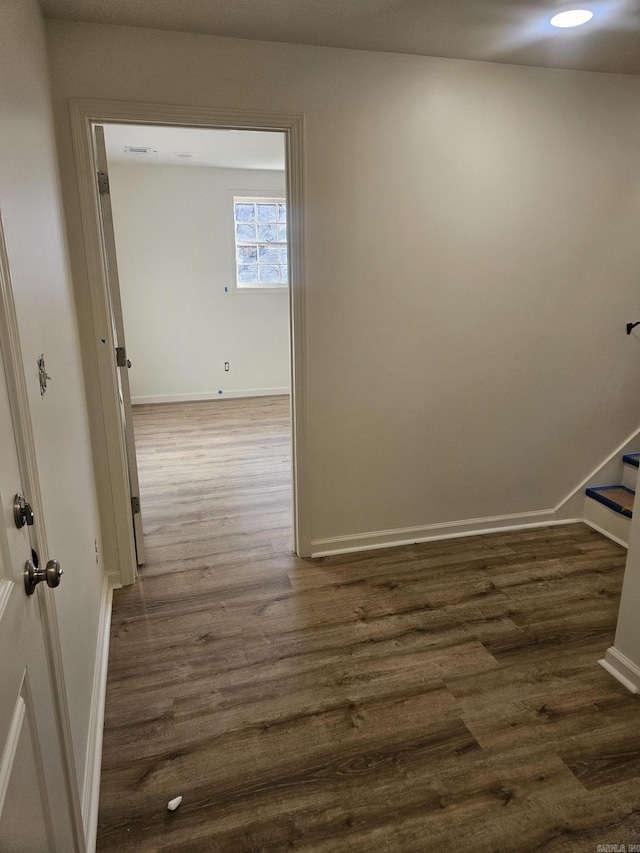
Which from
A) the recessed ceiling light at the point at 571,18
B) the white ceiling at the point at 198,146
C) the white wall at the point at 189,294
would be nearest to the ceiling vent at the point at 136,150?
the white ceiling at the point at 198,146

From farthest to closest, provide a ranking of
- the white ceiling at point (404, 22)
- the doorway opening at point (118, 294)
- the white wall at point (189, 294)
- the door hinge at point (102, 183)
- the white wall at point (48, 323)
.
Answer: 1. the white wall at point (189, 294)
2. the door hinge at point (102, 183)
3. the doorway opening at point (118, 294)
4. the white ceiling at point (404, 22)
5. the white wall at point (48, 323)

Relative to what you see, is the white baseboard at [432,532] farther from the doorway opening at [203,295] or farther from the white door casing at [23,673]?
the white door casing at [23,673]

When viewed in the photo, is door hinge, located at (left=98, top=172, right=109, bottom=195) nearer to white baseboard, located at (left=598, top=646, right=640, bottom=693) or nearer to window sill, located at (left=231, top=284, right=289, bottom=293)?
white baseboard, located at (left=598, top=646, right=640, bottom=693)

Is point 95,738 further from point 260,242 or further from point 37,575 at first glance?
point 260,242

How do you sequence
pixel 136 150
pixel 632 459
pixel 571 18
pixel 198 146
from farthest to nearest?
pixel 136 150, pixel 198 146, pixel 632 459, pixel 571 18

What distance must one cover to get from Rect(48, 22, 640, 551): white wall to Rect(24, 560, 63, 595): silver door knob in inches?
67.0

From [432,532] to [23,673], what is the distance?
2.54 metres

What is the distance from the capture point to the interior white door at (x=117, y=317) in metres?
2.43

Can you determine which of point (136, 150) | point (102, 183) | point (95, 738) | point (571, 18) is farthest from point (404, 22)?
point (136, 150)

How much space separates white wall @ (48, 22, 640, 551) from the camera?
7.76ft

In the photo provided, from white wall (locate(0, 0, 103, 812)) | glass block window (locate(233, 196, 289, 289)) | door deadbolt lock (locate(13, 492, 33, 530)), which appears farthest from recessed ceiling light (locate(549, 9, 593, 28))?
glass block window (locate(233, 196, 289, 289))

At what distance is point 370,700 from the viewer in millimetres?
1987

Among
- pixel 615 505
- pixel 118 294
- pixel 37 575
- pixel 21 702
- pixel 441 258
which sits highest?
pixel 441 258

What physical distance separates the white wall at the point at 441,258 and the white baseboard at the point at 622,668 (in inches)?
45.6
